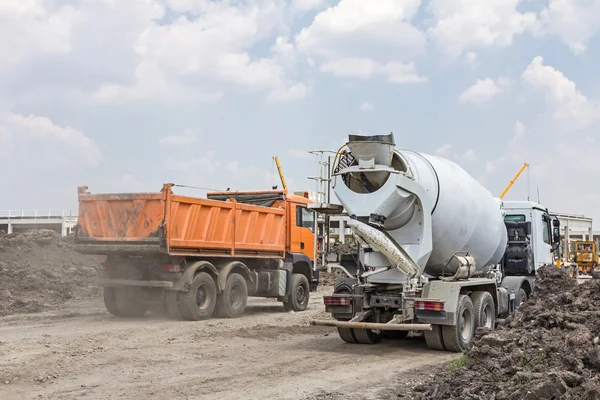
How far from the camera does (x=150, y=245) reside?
1395 centimetres

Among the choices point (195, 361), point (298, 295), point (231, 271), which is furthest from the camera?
point (298, 295)

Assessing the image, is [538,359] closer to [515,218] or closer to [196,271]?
[196,271]

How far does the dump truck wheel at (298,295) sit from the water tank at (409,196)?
6699 mm

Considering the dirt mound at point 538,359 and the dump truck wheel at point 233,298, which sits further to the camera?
the dump truck wheel at point 233,298

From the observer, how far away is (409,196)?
10680mm

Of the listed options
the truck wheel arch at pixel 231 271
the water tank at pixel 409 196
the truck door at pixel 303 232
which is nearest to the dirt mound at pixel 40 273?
the truck wheel arch at pixel 231 271

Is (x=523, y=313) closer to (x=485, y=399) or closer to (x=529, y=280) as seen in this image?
(x=485, y=399)

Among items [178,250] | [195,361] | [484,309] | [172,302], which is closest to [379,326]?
[484,309]

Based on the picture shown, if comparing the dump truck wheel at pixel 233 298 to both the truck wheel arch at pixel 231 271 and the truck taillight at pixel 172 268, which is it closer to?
the truck wheel arch at pixel 231 271

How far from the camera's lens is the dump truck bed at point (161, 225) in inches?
549

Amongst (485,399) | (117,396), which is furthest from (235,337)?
(485,399)

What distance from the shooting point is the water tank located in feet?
35.0

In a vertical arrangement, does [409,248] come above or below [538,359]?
above

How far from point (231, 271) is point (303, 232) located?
3188 millimetres
